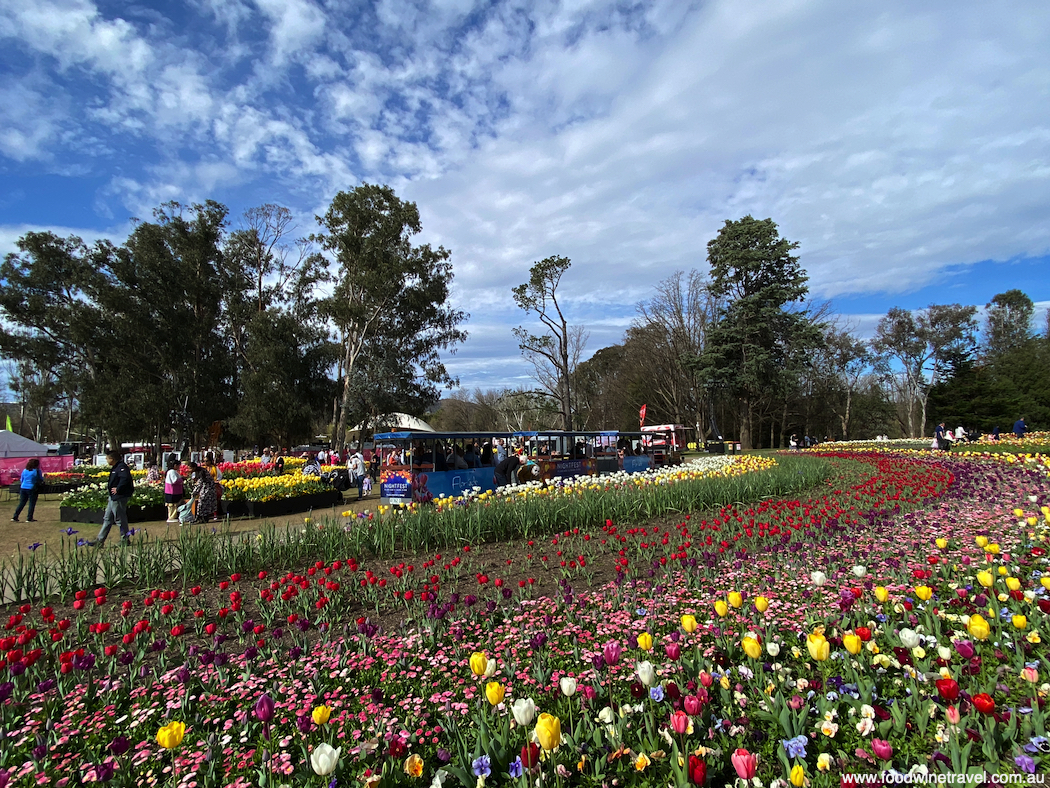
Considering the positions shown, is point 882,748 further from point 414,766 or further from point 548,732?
point 414,766

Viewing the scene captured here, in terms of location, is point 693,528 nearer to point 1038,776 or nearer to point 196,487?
point 1038,776

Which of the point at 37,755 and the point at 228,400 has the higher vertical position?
the point at 228,400

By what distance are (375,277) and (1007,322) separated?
53.6 meters

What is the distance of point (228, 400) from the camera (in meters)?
35.0

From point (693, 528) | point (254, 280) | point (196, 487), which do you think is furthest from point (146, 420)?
point (693, 528)

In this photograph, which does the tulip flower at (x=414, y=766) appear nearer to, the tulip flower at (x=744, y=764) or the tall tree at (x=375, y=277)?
the tulip flower at (x=744, y=764)

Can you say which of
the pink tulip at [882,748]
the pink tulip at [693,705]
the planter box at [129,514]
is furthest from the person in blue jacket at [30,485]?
the pink tulip at [882,748]

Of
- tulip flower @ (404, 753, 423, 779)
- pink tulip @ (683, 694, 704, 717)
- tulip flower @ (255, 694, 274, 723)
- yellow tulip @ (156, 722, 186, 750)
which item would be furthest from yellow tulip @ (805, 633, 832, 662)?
yellow tulip @ (156, 722, 186, 750)

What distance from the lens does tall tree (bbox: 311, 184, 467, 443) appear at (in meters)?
30.2

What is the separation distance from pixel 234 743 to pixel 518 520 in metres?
4.81

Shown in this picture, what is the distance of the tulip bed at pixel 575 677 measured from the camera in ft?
6.35

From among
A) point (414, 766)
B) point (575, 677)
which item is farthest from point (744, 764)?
point (575, 677)

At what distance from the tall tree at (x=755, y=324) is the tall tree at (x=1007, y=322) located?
23492 millimetres

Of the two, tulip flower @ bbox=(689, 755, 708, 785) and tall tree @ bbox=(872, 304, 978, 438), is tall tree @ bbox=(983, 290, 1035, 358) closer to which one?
tall tree @ bbox=(872, 304, 978, 438)
